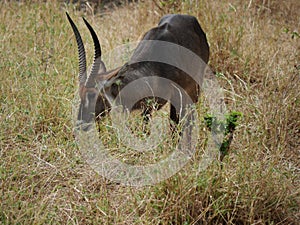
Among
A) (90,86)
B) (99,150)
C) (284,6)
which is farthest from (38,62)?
(284,6)

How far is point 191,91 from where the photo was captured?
14.8ft

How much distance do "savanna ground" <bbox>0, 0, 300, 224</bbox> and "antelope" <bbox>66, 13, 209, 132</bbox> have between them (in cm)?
39

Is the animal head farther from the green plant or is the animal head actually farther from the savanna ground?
the green plant

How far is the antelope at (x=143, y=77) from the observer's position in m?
4.11

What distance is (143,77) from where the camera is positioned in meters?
4.17

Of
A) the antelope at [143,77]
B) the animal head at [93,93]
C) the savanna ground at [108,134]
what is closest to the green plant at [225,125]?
the savanna ground at [108,134]

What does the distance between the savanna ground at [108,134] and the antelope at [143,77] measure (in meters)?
0.39

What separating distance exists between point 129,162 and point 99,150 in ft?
1.01

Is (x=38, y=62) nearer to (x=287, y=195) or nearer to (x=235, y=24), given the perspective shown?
(x=235, y=24)

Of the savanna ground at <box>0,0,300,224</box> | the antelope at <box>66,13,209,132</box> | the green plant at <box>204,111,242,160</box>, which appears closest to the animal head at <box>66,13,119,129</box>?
the antelope at <box>66,13,209,132</box>

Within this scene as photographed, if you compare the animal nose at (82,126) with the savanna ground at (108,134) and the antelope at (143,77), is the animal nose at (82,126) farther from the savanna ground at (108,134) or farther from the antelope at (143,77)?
the savanna ground at (108,134)

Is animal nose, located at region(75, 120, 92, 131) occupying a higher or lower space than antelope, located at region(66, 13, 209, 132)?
lower

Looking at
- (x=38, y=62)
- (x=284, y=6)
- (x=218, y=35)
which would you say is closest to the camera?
(x=38, y=62)

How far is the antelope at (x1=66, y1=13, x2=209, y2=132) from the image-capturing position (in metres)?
4.11
